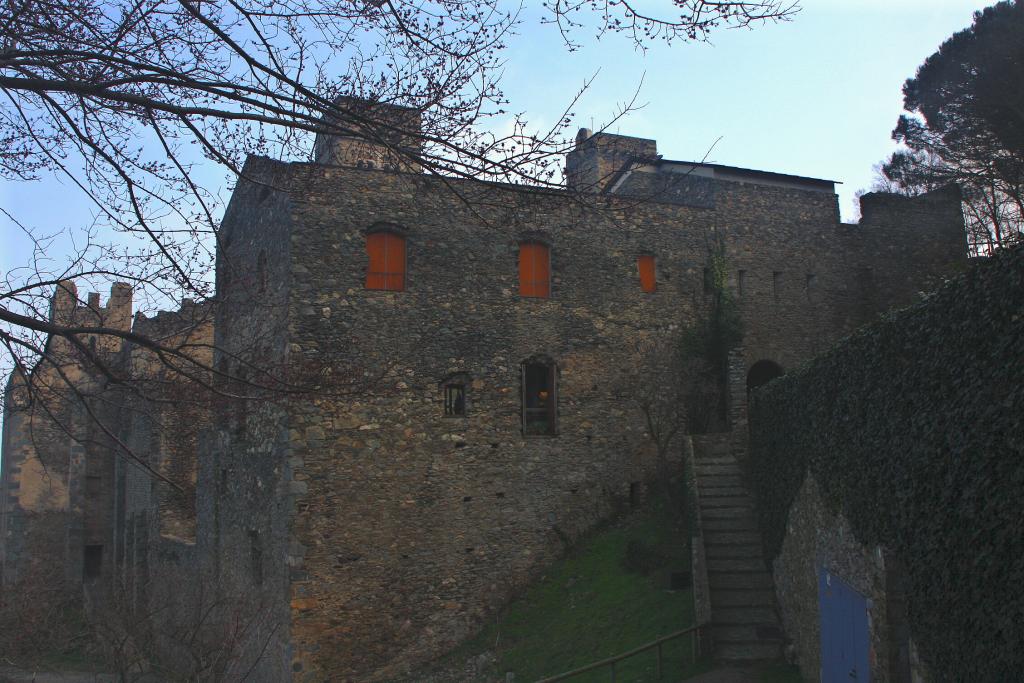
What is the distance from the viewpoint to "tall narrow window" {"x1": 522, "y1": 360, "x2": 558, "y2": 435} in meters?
16.2

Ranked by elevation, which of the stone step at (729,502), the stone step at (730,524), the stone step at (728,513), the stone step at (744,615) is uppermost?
the stone step at (729,502)

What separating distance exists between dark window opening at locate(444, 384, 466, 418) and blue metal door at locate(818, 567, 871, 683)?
726 centimetres

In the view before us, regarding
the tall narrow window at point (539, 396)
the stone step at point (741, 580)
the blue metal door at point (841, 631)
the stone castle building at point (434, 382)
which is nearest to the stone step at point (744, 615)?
the stone step at point (741, 580)

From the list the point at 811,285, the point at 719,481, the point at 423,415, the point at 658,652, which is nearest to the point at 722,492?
the point at 719,481

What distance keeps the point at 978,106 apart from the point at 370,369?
58.1ft

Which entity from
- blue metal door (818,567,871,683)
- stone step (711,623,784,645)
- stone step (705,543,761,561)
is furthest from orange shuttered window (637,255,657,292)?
blue metal door (818,567,871,683)

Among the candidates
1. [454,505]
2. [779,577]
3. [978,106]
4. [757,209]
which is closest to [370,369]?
[454,505]

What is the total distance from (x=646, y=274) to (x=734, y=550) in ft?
21.6

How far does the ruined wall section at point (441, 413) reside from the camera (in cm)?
1405

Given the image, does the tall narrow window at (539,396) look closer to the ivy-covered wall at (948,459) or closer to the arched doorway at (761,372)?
the arched doorway at (761,372)

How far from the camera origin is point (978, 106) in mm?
22062

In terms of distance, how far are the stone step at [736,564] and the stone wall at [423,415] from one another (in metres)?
3.50

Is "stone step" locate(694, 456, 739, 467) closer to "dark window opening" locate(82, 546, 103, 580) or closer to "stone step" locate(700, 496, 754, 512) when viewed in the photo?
"stone step" locate(700, 496, 754, 512)

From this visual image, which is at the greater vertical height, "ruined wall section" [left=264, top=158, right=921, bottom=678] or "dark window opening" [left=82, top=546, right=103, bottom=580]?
"ruined wall section" [left=264, top=158, right=921, bottom=678]
